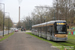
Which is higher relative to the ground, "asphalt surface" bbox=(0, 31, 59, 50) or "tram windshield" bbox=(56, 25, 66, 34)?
"tram windshield" bbox=(56, 25, 66, 34)

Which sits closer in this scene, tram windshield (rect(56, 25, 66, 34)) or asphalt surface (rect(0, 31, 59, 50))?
asphalt surface (rect(0, 31, 59, 50))

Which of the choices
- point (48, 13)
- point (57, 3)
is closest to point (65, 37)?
point (57, 3)

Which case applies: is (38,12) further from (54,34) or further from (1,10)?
(54,34)

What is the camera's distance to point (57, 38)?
65.7 feet

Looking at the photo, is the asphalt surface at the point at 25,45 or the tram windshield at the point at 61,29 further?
the tram windshield at the point at 61,29

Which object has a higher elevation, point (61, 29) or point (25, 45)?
point (61, 29)

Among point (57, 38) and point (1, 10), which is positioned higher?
point (1, 10)

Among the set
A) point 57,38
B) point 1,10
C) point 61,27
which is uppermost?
point 1,10

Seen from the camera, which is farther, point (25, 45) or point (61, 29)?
point (61, 29)

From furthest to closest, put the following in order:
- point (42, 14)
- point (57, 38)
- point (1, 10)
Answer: point (42, 14) → point (1, 10) → point (57, 38)

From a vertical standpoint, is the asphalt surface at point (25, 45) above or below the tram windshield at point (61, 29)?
below

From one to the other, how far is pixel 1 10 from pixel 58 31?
62.3ft

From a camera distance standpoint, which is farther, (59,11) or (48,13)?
(48,13)

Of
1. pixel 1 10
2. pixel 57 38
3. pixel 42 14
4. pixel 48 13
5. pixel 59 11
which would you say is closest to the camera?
pixel 57 38
